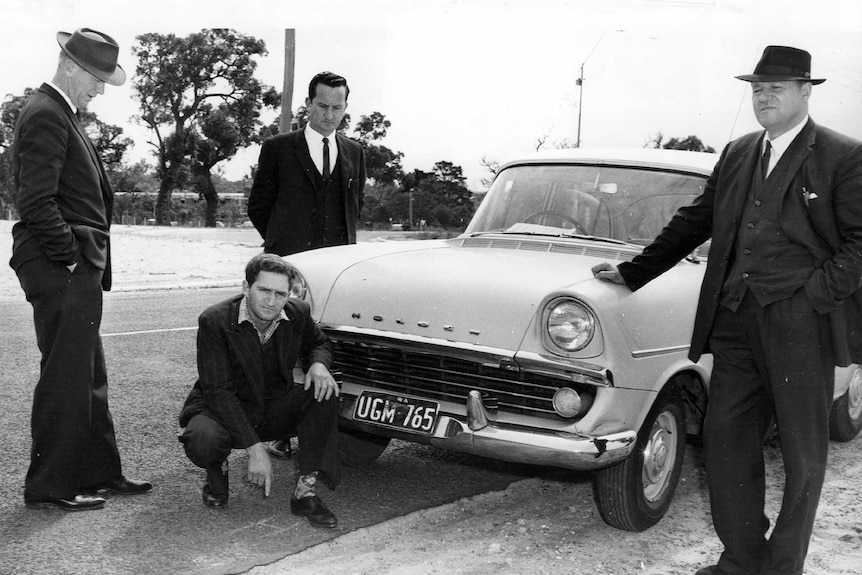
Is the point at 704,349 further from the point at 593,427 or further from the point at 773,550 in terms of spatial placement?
the point at 773,550

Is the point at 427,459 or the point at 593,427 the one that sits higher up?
the point at 593,427

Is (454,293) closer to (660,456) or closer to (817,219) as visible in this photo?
(660,456)

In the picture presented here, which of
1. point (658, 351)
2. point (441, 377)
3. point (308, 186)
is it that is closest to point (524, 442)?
point (441, 377)

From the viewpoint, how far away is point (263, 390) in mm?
4008

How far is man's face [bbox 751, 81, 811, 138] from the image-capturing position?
320cm

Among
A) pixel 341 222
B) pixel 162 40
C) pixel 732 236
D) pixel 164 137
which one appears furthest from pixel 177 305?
pixel 164 137

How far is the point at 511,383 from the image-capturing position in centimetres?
377

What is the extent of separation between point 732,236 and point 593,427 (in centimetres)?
91

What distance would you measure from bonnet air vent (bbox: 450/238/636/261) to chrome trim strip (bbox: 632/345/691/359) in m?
0.57

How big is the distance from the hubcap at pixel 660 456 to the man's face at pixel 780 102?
1.41 metres

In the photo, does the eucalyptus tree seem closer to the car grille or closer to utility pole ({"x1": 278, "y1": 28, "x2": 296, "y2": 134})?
utility pole ({"x1": 278, "y1": 28, "x2": 296, "y2": 134})

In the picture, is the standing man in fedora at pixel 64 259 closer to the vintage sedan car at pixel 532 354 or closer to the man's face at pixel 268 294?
the man's face at pixel 268 294

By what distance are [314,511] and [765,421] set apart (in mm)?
1855

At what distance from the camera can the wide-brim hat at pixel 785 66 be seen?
10.3 ft
